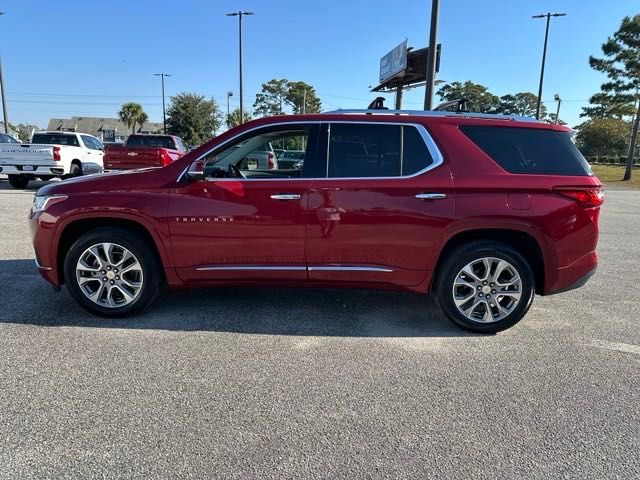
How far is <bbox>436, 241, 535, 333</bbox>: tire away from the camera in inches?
155

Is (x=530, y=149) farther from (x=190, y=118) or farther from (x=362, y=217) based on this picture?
(x=190, y=118)

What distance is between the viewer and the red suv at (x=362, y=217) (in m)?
3.86

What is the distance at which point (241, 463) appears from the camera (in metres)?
2.36

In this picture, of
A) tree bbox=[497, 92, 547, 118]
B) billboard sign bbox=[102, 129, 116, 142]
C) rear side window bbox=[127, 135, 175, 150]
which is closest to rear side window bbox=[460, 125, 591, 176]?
rear side window bbox=[127, 135, 175, 150]

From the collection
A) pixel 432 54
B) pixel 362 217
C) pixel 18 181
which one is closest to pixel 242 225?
pixel 362 217

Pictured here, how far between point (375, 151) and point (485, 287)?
1.51 m

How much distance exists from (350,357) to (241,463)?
1358mm

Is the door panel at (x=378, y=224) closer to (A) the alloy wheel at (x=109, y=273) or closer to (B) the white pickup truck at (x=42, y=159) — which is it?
(A) the alloy wheel at (x=109, y=273)

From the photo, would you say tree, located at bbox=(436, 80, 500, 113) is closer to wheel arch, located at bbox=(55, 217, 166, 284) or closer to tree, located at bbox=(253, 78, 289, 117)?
tree, located at bbox=(253, 78, 289, 117)

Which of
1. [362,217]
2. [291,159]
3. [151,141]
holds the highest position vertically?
[151,141]

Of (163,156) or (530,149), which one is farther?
(163,156)

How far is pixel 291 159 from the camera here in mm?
4477

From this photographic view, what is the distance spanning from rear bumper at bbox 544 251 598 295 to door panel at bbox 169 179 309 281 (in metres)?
2.16

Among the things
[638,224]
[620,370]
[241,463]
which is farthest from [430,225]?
[638,224]
